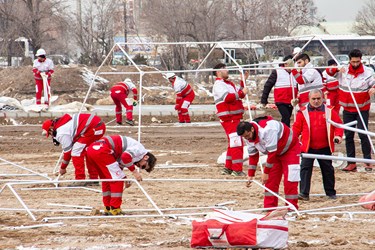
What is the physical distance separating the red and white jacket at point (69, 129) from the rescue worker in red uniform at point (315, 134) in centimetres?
327

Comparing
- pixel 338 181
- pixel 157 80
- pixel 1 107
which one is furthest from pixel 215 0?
pixel 338 181

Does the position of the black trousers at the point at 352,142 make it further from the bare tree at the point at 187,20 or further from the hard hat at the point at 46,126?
the bare tree at the point at 187,20

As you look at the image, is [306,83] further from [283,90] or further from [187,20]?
[187,20]

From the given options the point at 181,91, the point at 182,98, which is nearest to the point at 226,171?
the point at 182,98

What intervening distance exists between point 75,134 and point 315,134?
3682 mm

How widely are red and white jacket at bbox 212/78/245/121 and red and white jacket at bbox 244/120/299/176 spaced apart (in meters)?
4.07

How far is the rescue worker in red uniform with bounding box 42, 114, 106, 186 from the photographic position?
1436 cm

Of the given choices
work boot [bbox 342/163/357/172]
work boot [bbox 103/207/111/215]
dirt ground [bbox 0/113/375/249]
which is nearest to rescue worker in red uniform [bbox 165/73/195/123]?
dirt ground [bbox 0/113/375/249]

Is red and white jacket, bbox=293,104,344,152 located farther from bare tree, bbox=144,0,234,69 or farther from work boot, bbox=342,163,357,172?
bare tree, bbox=144,0,234,69

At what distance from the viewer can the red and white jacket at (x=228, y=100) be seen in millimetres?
16375

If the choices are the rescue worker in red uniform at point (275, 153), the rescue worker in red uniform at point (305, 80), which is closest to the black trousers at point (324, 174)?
the rescue worker in red uniform at point (275, 153)

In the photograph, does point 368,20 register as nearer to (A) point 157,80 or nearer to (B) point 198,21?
(B) point 198,21

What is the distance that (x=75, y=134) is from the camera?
47.9 feet

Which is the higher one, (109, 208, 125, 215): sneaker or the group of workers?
the group of workers
